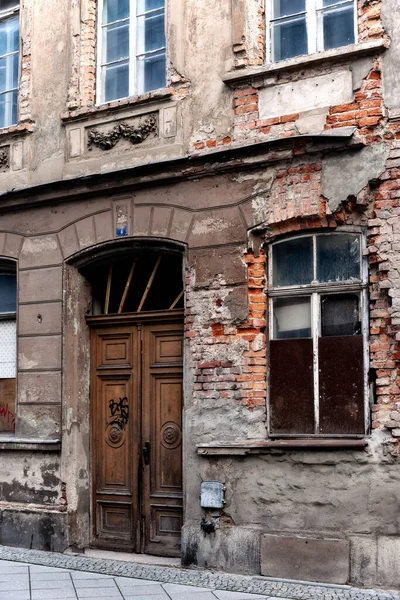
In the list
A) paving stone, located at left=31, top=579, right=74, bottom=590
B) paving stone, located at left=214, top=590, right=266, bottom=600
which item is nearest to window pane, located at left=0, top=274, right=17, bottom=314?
paving stone, located at left=31, top=579, right=74, bottom=590

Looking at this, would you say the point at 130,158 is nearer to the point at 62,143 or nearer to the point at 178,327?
the point at 62,143

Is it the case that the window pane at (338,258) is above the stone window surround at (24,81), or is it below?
below

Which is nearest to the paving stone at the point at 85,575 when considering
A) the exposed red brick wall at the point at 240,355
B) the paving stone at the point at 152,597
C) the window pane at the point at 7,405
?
the paving stone at the point at 152,597

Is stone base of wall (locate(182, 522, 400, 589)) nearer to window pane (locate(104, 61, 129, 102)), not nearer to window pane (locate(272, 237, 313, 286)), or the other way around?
window pane (locate(272, 237, 313, 286))

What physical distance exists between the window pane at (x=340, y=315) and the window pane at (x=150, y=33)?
3588 millimetres

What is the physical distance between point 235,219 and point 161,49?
7.68ft

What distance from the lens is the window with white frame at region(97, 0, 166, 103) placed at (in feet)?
29.8

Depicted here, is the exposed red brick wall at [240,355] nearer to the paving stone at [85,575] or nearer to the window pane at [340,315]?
the window pane at [340,315]

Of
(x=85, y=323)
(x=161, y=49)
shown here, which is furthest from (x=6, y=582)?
(x=161, y=49)

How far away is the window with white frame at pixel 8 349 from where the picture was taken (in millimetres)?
9766

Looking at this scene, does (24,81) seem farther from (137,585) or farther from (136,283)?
(137,585)

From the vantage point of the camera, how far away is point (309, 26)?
26.4 feet

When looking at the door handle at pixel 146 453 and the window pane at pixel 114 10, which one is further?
the window pane at pixel 114 10

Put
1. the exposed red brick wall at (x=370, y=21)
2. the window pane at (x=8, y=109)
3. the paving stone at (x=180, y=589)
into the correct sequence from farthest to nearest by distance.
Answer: the window pane at (x=8, y=109)
the exposed red brick wall at (x=370, y=21)
the paving stone at (x=180, y=589)
